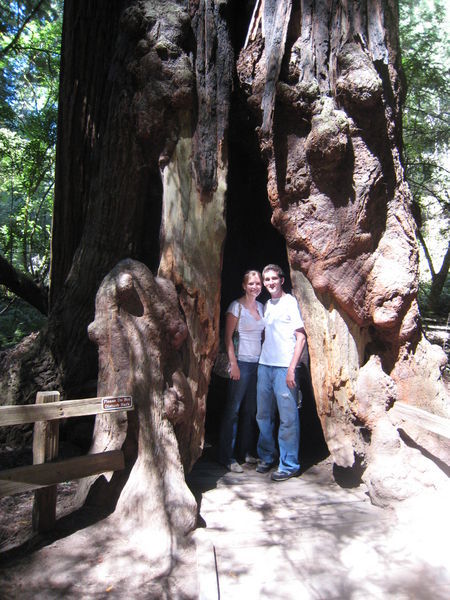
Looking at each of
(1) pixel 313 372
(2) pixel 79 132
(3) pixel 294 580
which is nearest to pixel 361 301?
(1) pixel 313 372

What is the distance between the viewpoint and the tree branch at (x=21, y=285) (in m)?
6.88

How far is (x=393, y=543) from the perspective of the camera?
9.98 ft

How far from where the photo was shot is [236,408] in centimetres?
448

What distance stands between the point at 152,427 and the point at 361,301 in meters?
2.10

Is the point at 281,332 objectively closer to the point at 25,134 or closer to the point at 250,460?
the point at 250,460

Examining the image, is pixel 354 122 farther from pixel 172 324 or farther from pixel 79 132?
pixel 79 132

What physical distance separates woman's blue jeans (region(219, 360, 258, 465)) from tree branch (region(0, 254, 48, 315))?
13.8 feet

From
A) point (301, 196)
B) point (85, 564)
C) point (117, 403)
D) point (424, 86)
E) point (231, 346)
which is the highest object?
point (424, 86)

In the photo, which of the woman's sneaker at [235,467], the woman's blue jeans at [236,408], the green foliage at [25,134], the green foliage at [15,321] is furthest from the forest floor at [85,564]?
the green foliage at [25,134]

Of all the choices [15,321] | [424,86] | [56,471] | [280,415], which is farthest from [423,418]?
[424,86]

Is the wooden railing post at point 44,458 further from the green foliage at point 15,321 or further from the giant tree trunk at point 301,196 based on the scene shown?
the green foliage at point 15,321

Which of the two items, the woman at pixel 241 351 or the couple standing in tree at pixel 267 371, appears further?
the woman at pixel 241 351

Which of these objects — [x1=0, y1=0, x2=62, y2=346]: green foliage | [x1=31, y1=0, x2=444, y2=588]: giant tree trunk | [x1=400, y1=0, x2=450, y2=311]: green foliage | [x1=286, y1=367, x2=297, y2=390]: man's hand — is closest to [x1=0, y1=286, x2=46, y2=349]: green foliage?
[x1=0, y1=0, x2=62, y2=346]: green foliage

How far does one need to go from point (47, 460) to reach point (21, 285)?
15.5 ft
